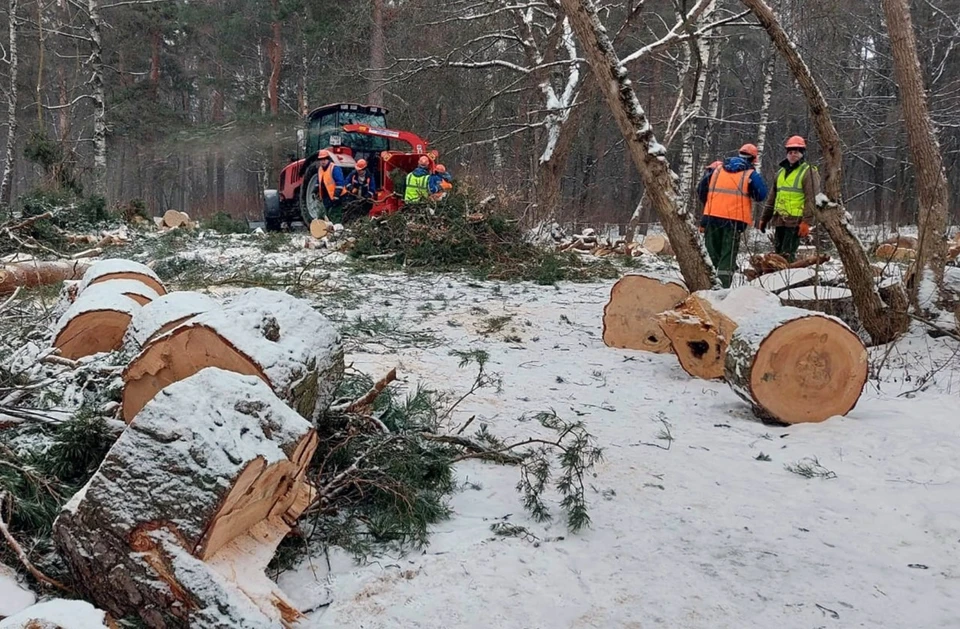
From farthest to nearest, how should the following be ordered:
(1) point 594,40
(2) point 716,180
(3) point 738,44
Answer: (3) point 738,44, (2) point 716,180, (1) point 594,40

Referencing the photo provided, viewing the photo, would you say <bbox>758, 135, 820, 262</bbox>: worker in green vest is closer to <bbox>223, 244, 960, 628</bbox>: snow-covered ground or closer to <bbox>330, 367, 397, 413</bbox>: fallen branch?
<bbox>223, 244, 960, 628</bbox>: snow-covered ground

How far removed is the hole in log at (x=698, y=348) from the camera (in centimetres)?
519

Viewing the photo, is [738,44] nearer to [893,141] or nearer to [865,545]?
[893,141]

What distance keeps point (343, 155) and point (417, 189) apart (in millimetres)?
3241

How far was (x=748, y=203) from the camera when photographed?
24.2ft

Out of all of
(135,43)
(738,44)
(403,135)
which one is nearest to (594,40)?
(403,135)

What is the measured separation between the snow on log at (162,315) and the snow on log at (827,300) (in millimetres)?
4594

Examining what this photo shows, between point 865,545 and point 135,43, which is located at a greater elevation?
point 135,43

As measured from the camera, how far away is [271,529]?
7.70ft

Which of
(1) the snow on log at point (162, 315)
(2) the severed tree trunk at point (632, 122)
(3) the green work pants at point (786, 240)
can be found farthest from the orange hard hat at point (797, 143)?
(1) the snow on log at point (162, 315)

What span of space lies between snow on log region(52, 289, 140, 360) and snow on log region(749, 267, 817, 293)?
4868 mm

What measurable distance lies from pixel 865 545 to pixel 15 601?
296 centimetres

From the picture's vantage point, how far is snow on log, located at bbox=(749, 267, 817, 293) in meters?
6.16

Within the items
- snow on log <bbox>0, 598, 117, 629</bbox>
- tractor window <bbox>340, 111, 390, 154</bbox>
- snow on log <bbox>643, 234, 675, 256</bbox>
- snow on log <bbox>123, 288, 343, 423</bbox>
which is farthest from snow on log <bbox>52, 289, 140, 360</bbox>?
snow on log <bbox>643, 234, 675, 256</bbox>
